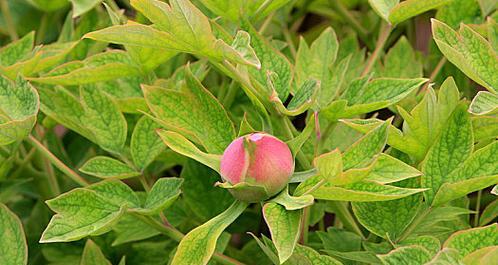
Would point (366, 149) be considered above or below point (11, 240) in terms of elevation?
above

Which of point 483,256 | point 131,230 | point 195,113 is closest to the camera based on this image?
point 483,256

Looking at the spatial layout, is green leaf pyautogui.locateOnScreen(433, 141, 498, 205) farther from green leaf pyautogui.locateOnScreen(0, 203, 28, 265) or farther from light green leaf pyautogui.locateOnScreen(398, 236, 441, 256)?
green leaf pyautogui.locateOnScreen(0, 203, 28, 265)

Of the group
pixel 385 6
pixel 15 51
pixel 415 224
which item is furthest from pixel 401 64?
pixel 15 51

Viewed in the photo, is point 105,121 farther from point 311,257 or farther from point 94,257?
point 311,257

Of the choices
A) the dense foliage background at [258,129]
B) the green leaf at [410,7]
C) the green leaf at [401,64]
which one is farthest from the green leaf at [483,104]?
the green leaf at [401,64]

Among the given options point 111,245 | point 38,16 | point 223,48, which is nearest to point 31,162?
point 111,245

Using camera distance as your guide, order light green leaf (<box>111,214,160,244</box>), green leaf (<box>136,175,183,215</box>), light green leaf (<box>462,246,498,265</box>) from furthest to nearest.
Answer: light green leaf (<box>111,214,160,244</box>)
green leaf (<box>136,175,183,215</box>)
light green leaf (<box>462,246,498,265</box>)

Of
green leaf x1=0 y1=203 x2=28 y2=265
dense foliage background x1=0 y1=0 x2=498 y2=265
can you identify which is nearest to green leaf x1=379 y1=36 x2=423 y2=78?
dense foliage background x1=0 y1=0 x2=498 y2=265
